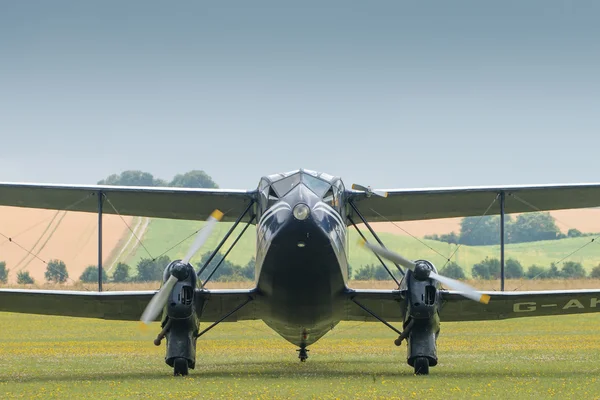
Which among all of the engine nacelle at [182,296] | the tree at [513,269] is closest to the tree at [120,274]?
the tree at [513,269]

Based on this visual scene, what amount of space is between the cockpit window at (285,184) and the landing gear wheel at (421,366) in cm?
451

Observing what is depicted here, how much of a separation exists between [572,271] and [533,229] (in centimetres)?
1288

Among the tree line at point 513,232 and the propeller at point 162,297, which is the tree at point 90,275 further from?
the propeller at point 162,297

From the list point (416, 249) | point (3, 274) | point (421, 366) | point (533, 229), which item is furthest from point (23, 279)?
point (421, 366)

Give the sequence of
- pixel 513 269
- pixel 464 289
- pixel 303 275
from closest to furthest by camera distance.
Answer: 1. pixel 303 275
2. pixel 464 289
3. pixel 513 269

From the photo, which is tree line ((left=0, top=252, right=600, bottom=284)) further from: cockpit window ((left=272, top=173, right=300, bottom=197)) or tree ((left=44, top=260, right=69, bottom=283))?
cockpit window ((left=272, top=173, right=300, bottom=197))

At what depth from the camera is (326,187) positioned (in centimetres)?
2028

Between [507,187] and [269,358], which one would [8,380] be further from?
[507,187]

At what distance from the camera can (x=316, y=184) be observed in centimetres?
2014

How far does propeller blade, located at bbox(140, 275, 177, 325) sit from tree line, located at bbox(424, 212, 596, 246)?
75.5 metres

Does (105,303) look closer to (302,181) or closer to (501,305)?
(302,181)

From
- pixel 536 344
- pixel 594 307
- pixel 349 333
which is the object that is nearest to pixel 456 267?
pixel 349 333

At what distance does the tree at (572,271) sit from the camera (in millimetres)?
83287

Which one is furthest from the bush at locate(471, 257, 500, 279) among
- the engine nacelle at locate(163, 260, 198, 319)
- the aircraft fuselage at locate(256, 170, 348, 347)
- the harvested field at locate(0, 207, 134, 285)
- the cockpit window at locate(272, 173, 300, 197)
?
the cockpit window at locate(272, 173, 300, 197)
